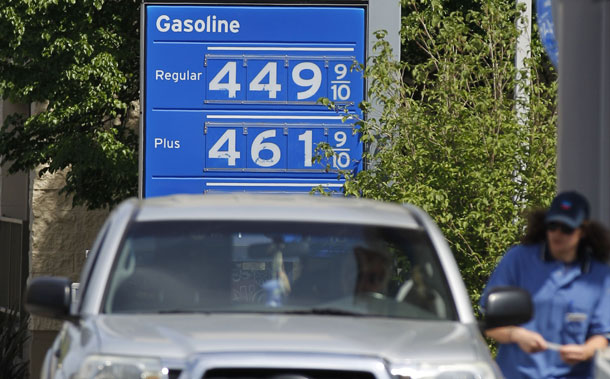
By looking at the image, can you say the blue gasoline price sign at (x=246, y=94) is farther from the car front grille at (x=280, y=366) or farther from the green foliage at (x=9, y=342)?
the car front grille at (x=280, y=366)

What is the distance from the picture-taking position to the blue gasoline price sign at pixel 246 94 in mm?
14562

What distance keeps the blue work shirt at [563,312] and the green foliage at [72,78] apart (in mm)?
10567

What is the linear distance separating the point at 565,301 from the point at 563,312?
2.0 inches

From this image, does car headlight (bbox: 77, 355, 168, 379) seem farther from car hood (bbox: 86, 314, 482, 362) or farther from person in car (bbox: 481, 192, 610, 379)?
person in car (bbox: 481, 192, 610, 379)

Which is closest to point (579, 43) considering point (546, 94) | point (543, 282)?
point (543, 282)

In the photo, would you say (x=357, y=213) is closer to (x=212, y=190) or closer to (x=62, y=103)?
(x=212, y=190)

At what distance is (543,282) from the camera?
22.1 ft

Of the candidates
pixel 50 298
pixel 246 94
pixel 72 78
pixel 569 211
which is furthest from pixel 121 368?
pixel 72 78

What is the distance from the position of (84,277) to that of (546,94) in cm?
716

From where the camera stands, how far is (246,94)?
14648 mm

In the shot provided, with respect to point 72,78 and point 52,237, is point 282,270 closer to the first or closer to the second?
point 72,78

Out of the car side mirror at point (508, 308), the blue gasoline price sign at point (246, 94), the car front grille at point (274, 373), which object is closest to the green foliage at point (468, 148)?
the blue gasoline price sign at point (246, 94)

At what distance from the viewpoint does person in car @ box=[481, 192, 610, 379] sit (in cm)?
662

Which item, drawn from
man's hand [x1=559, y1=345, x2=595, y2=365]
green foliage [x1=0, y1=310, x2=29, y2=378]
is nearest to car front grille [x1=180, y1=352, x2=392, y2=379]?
man's hand [x1=559, y1=345, x2=595, y2=365]
